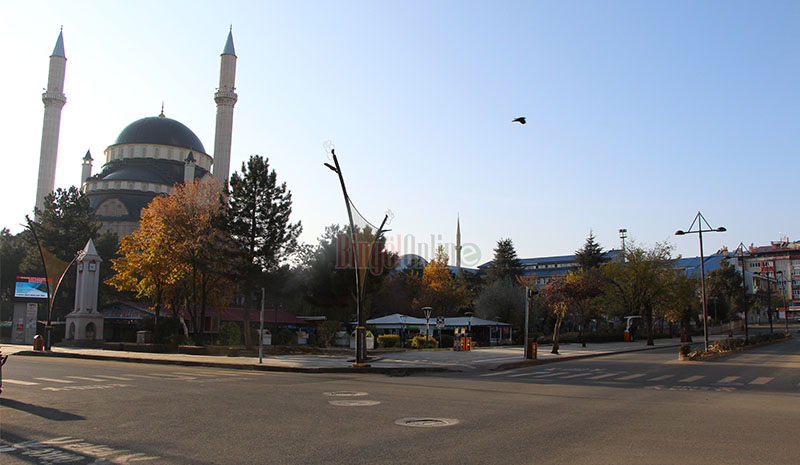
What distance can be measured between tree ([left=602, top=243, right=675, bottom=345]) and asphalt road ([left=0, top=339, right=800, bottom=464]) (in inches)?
1389

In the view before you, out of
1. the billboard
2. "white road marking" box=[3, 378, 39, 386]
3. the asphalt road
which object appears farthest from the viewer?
the billboard

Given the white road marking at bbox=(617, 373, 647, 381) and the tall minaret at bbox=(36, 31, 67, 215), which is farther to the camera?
the tall minaret at bbox=(36, 31, 67, 215)

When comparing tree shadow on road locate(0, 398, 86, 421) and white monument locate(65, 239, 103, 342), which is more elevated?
white monument locate(65, 239, 103, 342)

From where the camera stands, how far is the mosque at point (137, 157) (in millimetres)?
71375

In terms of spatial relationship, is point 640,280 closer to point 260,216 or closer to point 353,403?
point 260,216

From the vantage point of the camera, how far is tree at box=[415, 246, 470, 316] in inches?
2328

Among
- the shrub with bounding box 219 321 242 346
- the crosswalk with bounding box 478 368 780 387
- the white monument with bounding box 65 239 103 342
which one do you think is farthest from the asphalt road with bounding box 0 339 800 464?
the white monument with bounding box 65 239 103 342

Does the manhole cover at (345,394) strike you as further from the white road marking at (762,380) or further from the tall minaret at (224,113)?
the tall minaret at (224,113)

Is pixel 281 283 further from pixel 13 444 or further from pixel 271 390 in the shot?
pixel 13 444

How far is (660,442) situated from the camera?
7.64m

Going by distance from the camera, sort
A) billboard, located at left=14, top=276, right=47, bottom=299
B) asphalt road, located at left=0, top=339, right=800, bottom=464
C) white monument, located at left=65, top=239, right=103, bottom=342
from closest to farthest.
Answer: asphalt road, located at left=0, top=339, right=800, bottom=464, white monument, located at left=65, top=239, right=103, bottom=342, billboard, located at left=14, top=276, right=47, bottom=299

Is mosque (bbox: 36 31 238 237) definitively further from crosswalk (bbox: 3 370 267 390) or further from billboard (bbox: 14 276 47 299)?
crosswalk (bbox: 3 370 267 390)

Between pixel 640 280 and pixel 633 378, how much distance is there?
3369 centimetres

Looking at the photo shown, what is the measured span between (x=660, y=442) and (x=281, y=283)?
3077cm
